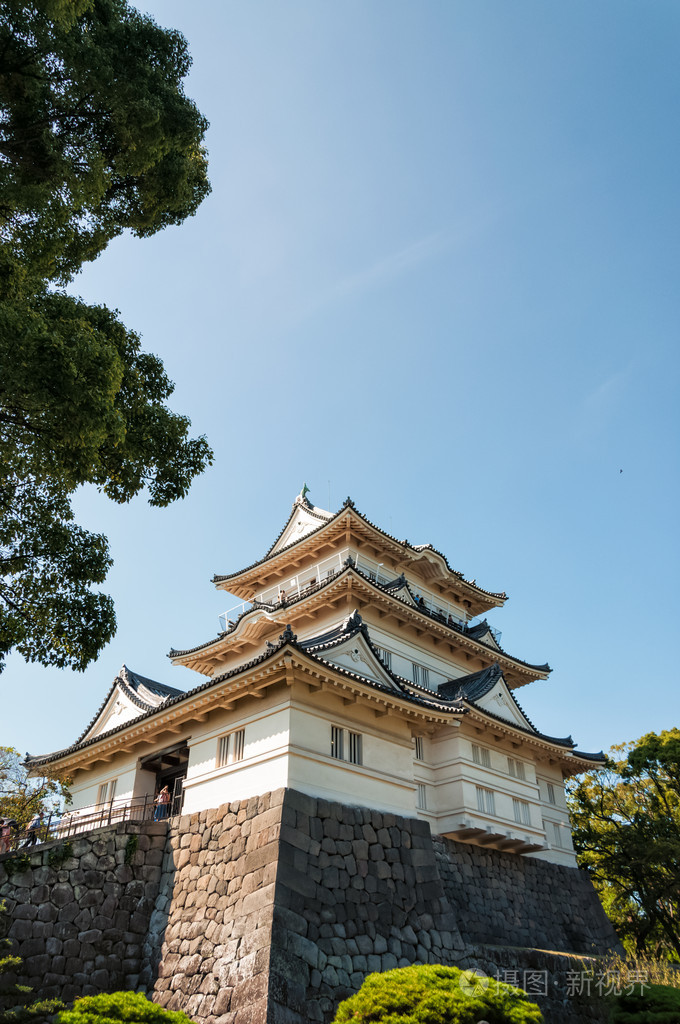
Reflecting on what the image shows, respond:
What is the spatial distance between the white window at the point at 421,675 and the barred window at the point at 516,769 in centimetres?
359

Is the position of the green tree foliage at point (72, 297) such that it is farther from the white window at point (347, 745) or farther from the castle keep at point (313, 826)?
the white window at point (347, 745)

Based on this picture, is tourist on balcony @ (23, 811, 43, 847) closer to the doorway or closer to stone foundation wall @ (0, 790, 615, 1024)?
the doorway

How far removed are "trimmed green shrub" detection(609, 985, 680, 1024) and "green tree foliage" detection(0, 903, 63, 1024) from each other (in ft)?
30.6

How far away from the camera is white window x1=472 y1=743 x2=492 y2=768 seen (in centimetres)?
2006

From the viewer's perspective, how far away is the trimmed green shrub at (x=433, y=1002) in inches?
361

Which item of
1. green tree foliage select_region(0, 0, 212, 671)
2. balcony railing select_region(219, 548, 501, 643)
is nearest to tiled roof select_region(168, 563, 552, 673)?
balcony railing select_region(219, 548, 501, 643)

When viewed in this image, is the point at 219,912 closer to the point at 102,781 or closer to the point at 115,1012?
the point at 115,1012

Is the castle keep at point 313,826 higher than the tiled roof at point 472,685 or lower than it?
lower

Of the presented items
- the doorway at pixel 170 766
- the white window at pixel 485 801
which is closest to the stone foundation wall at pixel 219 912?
the doorway at pixel 170 766

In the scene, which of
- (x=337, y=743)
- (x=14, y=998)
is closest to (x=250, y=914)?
(x=337, y=743)

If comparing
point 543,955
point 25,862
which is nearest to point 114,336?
point 25,862

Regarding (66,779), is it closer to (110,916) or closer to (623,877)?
(110,916)

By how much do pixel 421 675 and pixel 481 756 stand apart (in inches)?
148

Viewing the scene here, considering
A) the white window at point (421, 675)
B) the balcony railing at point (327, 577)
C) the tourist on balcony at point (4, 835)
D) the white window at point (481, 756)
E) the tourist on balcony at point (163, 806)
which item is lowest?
the tourist on balcony at point (4, 835)
